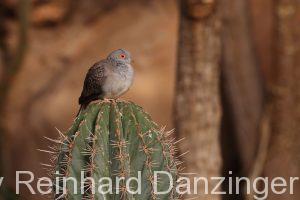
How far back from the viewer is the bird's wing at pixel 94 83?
5988 mm

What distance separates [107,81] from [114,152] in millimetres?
1412

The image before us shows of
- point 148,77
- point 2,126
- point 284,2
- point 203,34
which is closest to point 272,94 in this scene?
point 284,2

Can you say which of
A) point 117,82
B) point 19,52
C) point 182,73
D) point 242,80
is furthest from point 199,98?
point 19,52

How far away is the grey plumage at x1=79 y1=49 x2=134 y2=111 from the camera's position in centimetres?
600

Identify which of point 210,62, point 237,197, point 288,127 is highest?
point 210,62

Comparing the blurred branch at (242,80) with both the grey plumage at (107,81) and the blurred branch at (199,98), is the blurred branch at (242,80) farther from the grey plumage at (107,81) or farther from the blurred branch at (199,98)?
the grey plumage at (107,81)

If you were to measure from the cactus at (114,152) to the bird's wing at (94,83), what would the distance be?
118 cm

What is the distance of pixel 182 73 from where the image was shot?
7.80m

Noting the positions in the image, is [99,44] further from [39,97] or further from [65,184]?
[65,184]

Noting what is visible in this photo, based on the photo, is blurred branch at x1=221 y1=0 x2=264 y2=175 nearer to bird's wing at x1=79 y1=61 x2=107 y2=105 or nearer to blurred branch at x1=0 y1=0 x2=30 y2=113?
blurred branch at x1=0 y1=0 x2=30 y2=113

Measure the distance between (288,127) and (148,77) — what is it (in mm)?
3401

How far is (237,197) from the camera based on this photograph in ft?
33.8

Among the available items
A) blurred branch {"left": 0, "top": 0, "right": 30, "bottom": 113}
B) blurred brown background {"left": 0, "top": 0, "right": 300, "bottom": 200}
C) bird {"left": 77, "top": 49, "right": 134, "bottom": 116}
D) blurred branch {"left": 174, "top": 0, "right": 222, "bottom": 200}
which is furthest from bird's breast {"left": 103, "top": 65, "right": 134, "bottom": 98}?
blurred branch {"left": 0, "top": 0, "right": 30, "bottom": 113}

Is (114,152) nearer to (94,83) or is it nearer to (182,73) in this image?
(94,83)
